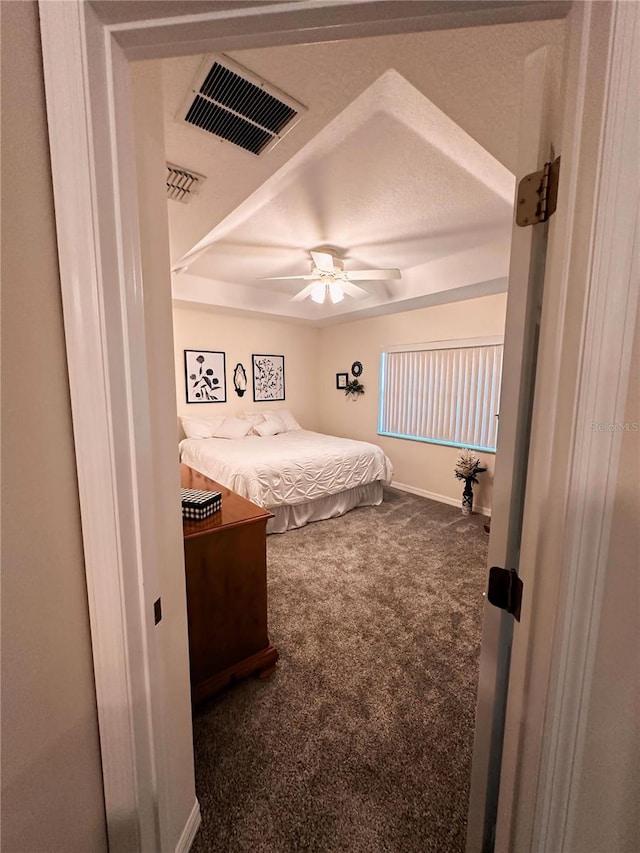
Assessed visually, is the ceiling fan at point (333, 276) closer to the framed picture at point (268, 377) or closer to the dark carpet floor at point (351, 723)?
the framed picture at point (268, 377)

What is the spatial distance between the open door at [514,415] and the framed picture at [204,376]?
4355 mm

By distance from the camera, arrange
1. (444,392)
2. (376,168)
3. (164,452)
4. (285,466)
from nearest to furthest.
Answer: (164,452), (376,168), (285,466), (444,392)

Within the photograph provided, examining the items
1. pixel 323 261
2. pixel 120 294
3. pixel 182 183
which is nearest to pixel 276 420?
pixel 323 261

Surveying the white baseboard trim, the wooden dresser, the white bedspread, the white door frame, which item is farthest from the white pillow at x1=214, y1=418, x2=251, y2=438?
the white door frame

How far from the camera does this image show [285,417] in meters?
5.13

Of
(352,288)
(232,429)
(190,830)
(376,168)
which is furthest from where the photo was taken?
(232,429)

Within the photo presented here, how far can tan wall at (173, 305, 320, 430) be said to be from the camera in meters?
4.47

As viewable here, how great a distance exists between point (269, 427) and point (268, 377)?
89 centimetres

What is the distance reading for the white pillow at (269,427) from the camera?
4.72m

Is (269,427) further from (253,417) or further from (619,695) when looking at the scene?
Result: (619,695)

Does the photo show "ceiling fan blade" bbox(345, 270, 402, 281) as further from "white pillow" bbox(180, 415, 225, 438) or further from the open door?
"white pillow" bbox(180, 415, 225, 438)

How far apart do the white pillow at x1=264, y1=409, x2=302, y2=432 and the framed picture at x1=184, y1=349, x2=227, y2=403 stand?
2.24 feet

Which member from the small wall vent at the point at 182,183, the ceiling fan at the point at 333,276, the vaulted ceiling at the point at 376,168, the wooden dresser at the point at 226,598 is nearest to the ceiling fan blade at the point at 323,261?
the ceiling fan at the point at 333,276

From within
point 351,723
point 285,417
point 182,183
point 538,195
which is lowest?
point 351,723
